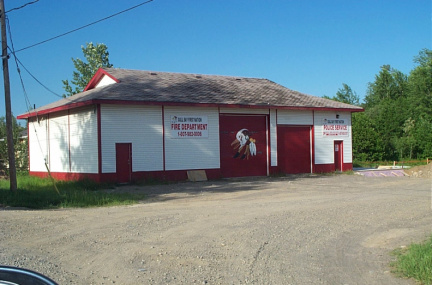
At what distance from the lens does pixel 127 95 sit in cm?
2375

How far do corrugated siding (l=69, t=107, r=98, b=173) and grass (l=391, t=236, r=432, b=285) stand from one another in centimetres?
1813

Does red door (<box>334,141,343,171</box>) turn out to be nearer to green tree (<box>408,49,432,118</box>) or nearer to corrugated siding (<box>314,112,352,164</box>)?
corrugated siding (<box>314,112,352,164</box>)

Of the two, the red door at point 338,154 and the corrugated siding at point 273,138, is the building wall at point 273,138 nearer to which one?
the corrugated siding at point 273,138

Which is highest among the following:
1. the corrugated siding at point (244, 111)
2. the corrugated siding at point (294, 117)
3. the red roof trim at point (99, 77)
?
the red roof trim at point (99, 77)

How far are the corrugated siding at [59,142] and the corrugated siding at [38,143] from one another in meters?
1.01

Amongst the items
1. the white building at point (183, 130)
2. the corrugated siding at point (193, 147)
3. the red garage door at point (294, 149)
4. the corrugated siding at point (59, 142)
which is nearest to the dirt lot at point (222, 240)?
the white building at point (183, 130)

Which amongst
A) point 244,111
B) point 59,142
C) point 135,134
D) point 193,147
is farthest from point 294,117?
point 59,142

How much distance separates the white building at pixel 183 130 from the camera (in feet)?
77.1

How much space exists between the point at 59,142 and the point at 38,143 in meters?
4.19

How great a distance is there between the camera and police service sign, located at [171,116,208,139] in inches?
978

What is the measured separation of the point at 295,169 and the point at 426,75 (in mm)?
39884

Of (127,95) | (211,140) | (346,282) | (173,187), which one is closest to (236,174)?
(211,140)

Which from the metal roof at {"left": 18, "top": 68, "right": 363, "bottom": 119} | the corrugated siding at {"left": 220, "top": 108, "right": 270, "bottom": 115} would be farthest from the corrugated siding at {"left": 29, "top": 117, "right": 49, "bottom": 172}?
the corrugated siding at {"left": 220, "top": 108, "right": 270, "bottom": 115}

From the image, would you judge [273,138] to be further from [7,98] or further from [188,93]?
[7,98]
